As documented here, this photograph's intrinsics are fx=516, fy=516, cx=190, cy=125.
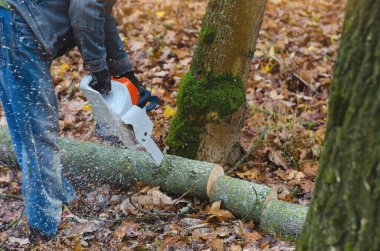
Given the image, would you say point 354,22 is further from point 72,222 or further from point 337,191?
point 72,222

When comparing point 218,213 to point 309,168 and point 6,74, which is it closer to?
point 309,168

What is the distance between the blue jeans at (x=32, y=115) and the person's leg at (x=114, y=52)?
401 mm

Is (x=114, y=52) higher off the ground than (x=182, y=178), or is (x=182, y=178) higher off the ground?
(x=114, y=52)

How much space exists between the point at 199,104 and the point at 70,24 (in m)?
1.23

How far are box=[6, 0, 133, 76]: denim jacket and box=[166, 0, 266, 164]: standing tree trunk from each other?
0.92m

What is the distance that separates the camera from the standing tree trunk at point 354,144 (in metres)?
1.55

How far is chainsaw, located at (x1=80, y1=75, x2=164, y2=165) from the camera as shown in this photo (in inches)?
119

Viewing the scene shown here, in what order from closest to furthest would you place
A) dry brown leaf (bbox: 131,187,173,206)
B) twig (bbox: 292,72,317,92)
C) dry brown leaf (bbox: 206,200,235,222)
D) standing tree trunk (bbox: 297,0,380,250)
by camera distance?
standing tree trunk (bbox: 297,0,380,250), dry brown leaf (bbox: 206,200,235,222), dry brown leaf (bbox: 131,187,173,206), twig (bbox: 292,72,317,92)

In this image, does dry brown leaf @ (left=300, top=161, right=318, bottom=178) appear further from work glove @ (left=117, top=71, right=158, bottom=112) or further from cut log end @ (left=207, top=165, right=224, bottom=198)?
work glove @ (left=117, top=71, right=158, bottom=112)

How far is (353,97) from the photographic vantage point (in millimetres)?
1599

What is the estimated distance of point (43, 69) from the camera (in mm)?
2930

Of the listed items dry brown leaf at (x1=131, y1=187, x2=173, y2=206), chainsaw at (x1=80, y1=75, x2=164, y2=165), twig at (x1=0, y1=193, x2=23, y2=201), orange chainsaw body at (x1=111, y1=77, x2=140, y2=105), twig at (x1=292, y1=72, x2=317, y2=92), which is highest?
twig at (x1=292, y1=72, x2=317, y2=92)

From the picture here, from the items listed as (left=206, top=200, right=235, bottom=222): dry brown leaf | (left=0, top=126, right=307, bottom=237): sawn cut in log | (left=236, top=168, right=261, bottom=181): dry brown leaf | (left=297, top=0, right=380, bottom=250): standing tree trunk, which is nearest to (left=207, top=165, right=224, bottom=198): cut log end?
(left=0, top=126, right=307, bottom=237): sawn cut in log

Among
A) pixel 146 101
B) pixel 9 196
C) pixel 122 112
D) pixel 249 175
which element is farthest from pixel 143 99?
pixel 9 196
